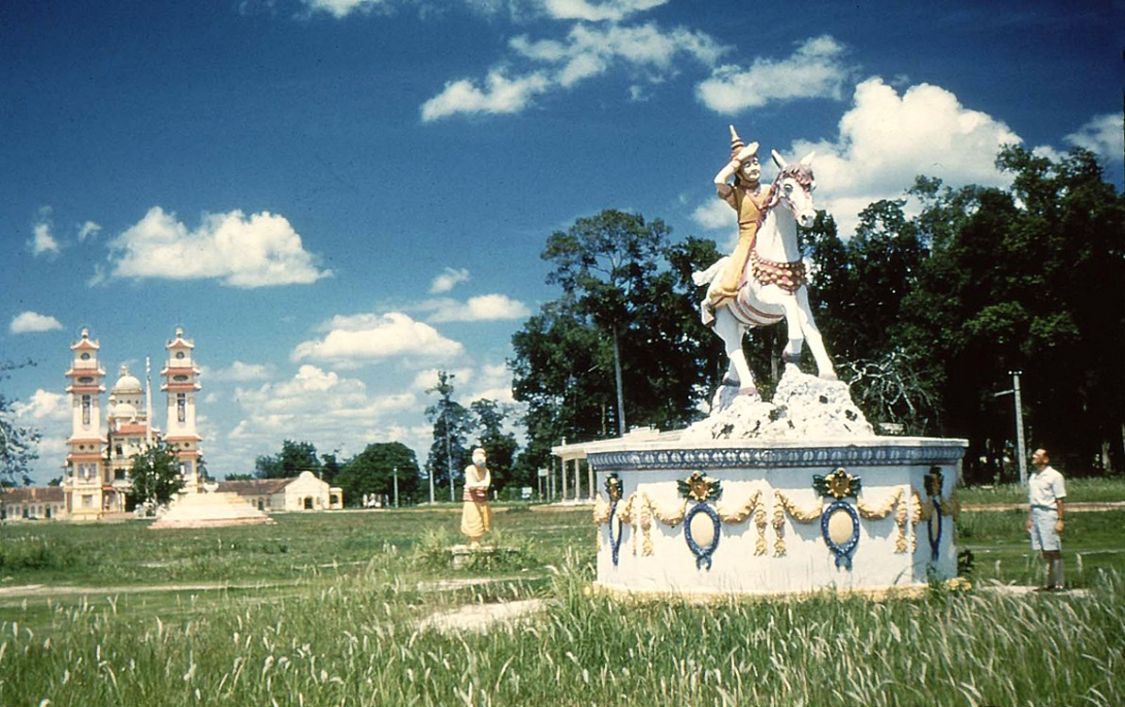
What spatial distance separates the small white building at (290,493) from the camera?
115688 millimetres

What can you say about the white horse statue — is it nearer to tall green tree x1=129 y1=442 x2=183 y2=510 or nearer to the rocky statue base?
the rocky statue base

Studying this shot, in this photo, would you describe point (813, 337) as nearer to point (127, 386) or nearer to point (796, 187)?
point (796, 187)

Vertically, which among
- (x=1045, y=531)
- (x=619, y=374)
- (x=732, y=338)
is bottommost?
(x=1045, y=531)

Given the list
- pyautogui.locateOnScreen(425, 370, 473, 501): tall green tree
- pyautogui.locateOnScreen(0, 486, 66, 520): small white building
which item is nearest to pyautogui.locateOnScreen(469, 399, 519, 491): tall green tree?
pyautogui.locateOnScreen(425, 370, 473, 501): tall green tree

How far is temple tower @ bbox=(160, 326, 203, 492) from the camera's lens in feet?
332

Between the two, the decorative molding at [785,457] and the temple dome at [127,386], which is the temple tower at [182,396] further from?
the decorative molding at [785,457]

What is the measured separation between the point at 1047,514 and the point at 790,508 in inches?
144

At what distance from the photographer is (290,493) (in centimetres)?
11662

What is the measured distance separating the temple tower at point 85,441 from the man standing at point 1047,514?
4083 inches

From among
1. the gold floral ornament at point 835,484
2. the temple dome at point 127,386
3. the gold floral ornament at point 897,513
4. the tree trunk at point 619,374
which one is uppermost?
the temple dome at point 127,386

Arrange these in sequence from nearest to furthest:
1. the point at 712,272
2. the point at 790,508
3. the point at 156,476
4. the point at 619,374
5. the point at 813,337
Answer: the point at 790,508, the point at 813,337, the point at 712,272, the point at 619,374, the point at 156,476

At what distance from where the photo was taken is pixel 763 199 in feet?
43.7

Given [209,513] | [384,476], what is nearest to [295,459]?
[384,476]

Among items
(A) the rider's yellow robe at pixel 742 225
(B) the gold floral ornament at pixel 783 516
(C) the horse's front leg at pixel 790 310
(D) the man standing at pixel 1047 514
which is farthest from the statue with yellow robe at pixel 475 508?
(D) the man standing at pixel 1047 514
